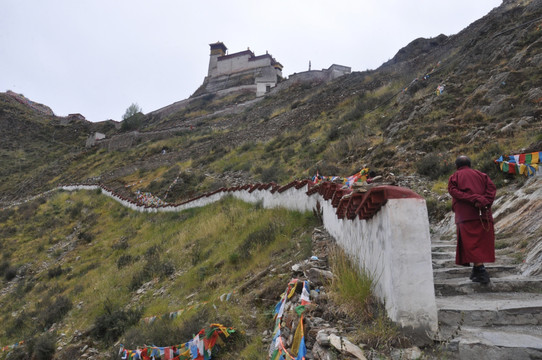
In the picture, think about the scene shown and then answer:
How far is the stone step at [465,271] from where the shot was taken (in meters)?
4.30

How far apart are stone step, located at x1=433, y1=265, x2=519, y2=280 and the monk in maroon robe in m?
0.37

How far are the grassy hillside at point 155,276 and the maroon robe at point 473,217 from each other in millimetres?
2055

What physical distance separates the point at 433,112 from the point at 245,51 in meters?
58.6

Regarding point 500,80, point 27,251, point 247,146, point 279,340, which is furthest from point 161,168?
point 279,340

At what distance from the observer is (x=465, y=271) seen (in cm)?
446

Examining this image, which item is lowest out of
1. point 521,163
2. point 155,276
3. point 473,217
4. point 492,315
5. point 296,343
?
point 155,276

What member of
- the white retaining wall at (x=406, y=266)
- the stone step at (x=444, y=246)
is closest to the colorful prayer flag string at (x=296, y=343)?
the white retaining wall at (x=406, y=266)

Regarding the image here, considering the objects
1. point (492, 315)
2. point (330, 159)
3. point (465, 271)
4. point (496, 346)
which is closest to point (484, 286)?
point (465, 271)

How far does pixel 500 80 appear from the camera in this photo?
41.4 feet

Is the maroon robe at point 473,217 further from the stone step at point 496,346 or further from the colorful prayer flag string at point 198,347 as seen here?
the colorful prayer flag string at point 198,347

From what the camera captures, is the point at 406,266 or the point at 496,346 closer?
the point at 496,346

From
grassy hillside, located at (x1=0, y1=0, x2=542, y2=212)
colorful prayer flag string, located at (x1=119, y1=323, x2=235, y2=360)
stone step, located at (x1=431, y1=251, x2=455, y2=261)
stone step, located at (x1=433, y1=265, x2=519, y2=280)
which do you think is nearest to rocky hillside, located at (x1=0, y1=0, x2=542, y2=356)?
grassy hillside, located at (x1=0, y1=0, x2=542, y2=212)

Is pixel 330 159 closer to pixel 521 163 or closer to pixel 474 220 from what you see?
pixel 521 163

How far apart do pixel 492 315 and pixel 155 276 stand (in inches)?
297
